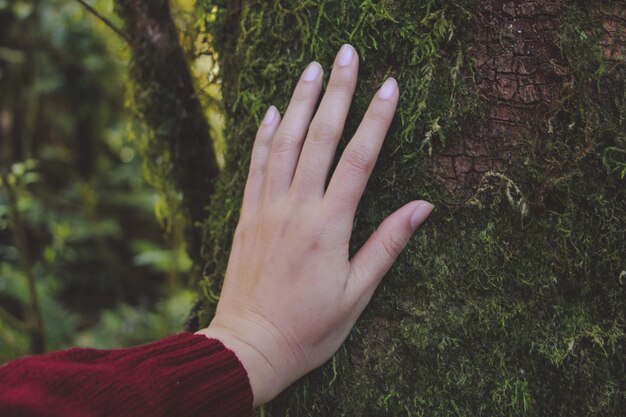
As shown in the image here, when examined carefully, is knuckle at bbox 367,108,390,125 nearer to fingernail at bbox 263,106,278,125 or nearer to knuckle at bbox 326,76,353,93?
knuckle at bbox 326,76,353,93

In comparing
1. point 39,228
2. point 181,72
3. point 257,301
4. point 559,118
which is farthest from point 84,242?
point 559,118

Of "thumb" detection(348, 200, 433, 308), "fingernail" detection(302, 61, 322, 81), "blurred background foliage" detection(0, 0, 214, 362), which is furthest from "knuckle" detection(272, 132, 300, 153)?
"blurred background foliage" detection(0, 0, 214, 362)

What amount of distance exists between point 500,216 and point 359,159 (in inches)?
13.9

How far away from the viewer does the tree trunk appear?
127 cm

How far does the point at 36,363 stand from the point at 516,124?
44.1 inches

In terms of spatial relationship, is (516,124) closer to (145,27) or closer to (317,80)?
(317,80)

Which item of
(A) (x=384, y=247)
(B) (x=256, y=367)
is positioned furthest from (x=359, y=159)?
(B) (x=256, y=367)

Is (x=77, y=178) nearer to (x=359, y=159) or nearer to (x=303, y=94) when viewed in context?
(x=303, y=94)

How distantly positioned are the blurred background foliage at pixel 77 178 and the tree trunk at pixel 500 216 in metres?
3.49

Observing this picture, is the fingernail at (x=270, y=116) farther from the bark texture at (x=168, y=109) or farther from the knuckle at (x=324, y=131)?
the bark texture at (x=168, y=109)

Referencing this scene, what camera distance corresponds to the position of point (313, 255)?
4.20ft

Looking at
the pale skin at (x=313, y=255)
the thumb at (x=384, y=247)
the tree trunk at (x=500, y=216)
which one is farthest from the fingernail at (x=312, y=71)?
the thumb at (x=384, y=247)

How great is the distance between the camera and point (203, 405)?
115cm

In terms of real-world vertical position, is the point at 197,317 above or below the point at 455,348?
below
